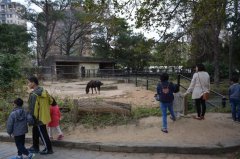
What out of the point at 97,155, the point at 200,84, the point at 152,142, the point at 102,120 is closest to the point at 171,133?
the point at 152,142

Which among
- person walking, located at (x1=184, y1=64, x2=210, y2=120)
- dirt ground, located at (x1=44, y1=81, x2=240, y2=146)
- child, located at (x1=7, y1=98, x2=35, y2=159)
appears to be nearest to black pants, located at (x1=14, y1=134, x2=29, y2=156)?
child, located at (x1=7, y1=98, x2=35, y2=159)

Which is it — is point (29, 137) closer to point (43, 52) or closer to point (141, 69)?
point (141, 69)

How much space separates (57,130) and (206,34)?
67.6 feet

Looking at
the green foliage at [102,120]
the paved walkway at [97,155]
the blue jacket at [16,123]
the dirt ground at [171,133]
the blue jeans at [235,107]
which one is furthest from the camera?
the blue jeans at [235,107]

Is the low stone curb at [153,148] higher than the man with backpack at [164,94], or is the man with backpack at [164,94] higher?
the man with backpack at [164,94]

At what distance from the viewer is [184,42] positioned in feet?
56.0

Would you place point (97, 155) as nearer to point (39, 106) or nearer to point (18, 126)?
point (39, 106)

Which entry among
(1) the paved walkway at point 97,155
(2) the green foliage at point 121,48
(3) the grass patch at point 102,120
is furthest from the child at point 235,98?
(2) the green foliage at point 121,48

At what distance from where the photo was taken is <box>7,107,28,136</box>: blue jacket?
6152 millimetres

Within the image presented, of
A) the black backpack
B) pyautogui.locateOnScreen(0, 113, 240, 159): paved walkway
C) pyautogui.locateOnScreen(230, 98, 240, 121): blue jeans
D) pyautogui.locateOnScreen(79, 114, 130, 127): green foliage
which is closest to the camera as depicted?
pyautogui.locateOnScreen(0, 113, 240, 159): paved walkway

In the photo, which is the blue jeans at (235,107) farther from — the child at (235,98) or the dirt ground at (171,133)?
the dirt ground at (171,133)

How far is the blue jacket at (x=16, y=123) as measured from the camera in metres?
6.15

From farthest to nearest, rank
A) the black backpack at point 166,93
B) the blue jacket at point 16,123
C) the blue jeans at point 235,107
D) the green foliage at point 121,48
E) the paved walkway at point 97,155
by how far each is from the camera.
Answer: the green foliage at point 121,48
the blue jeans at point 235,107
the black backpack at point 166,93
the paved walkway at point 97,155
the blue jacket at point 16,123

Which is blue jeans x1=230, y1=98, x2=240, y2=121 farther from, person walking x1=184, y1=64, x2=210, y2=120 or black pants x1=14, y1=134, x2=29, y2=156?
black pants x1=14, y1=134, x2=29, y2=156
